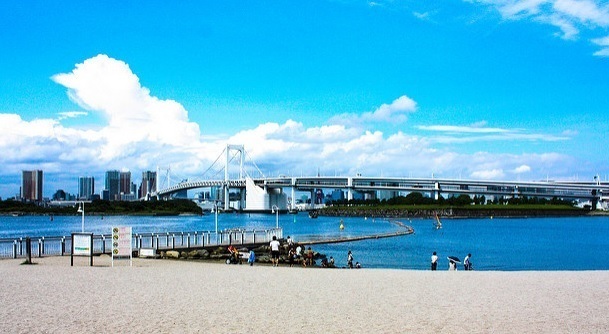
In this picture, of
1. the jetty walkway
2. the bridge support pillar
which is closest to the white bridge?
the bridge support pillar

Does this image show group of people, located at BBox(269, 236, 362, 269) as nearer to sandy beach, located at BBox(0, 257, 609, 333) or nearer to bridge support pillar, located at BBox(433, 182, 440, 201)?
sandy beach, located at BBox(0, 257, 609, 333)

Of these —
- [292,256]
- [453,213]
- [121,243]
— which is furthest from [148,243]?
[453,213]

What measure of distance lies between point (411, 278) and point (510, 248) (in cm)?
2579

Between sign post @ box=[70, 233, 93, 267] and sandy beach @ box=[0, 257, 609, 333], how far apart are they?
5.72 ft

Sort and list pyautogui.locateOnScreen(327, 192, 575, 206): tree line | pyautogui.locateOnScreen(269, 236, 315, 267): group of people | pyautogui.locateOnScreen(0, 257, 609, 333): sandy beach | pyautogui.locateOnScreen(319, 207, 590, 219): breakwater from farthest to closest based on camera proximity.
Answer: pyautogui.locateOnScreen(327, 192, 575, 206): tree line
pyautogui.locateOnScreen(319, 207, 590, 219): breakwater
pyautogui.locateOnScreen(269, 236, 315, 267): group of people
pyautogui.locateOnScreen(0, 257, 609, 333): sandy beach

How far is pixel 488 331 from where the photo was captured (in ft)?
26.0

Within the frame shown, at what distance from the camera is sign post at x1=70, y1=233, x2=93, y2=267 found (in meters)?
17.2

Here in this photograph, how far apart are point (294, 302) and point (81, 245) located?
9.22 meters

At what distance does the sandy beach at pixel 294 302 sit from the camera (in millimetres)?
8164

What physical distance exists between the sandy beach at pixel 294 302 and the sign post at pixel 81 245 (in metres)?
1.74

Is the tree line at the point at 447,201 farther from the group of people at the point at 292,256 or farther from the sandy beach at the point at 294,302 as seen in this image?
the sandy beach at the point at 294,302

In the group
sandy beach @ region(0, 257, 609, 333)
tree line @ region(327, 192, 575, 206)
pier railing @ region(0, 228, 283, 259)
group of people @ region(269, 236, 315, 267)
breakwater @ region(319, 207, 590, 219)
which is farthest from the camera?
tree line @ region(327, 192, 575, 206)

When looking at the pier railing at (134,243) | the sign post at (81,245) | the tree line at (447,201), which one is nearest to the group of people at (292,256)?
the pier railing at (134,243)

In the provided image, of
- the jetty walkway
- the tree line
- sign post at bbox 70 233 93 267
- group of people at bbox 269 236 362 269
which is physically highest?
the tree line
